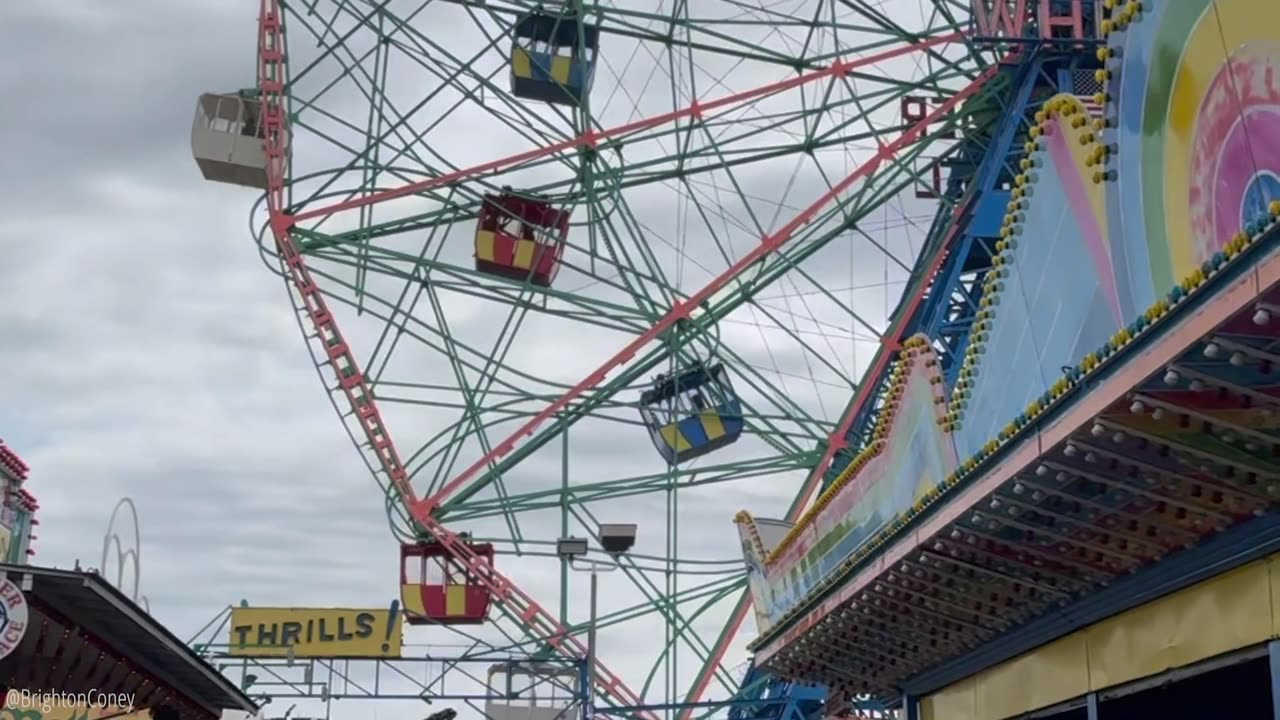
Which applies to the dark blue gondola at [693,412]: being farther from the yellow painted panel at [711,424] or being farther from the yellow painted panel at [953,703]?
the yellow painted panel at [953,703]

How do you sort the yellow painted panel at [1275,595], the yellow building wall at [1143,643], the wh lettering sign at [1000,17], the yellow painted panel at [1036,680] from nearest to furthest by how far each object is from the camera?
the yellow painted panel at [1275,595] < the yellow building wall at [1143,643] < the yellow painted panel at [1036,680] < the wh lettering sign at [1000,17]

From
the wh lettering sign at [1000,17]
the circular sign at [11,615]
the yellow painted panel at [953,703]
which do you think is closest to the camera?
the circular sign at [11,615]

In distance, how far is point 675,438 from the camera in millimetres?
34562

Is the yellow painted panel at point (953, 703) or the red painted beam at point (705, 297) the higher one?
the red painted beam at point (705, 297)

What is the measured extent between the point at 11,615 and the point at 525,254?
22559 mm

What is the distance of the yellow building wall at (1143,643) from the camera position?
374 inches

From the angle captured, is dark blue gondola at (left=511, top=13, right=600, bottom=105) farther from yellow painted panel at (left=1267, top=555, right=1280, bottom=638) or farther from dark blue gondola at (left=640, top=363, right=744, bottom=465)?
yellow painted panel at (left=1267, top=555, right=1280, bottom=638)

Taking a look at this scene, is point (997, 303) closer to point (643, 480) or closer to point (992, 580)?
point (992, 580)

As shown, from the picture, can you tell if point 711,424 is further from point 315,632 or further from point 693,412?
point 315,632

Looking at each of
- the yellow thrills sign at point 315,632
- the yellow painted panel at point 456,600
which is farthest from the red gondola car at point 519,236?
the yellow thrills sign at point 315,632

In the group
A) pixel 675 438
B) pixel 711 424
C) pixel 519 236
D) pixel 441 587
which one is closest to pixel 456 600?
pixel 441 587

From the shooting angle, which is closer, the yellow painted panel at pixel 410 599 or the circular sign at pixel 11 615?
the circular sign at pixel 11 615

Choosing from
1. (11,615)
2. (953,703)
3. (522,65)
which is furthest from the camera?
(522,65)

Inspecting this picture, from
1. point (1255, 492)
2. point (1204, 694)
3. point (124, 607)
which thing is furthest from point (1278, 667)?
point (124, 607)
